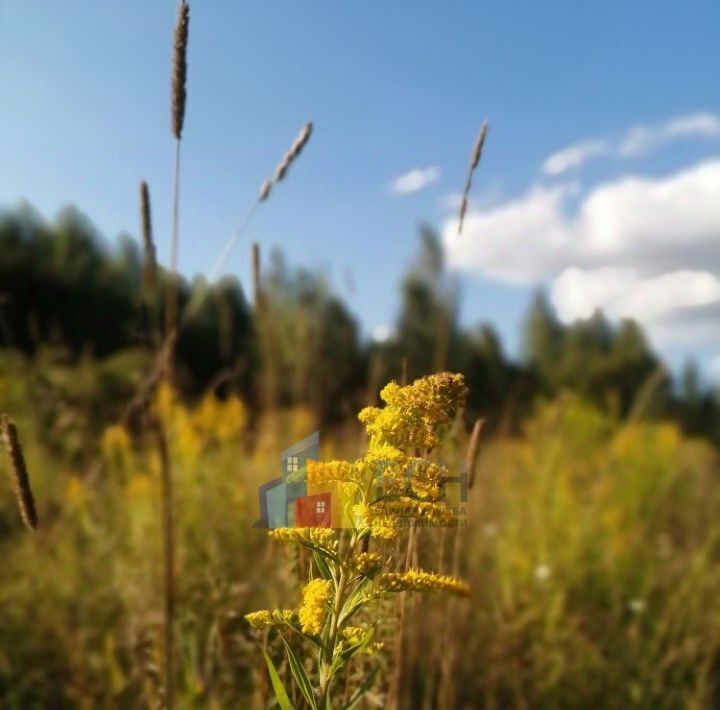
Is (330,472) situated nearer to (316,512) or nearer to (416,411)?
(416,411)

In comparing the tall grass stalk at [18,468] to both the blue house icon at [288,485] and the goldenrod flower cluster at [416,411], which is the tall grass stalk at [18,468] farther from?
the goldenrod flower cluster at [416,411]

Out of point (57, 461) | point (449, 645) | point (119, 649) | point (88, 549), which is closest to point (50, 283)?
point (57, 461)

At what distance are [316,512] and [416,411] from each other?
306 mm

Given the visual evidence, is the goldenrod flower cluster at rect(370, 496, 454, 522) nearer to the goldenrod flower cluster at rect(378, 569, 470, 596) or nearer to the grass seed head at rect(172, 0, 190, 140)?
the goldenrod flower cluster at rect(378, 569, 470, 596)

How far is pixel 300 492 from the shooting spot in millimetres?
1214

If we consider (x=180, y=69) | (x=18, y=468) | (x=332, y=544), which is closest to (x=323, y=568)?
(x=332, y=544)

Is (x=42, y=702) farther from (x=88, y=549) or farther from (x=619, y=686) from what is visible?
(x=619, y=686)

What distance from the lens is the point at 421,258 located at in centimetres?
333

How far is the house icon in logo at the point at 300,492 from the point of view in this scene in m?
1.02

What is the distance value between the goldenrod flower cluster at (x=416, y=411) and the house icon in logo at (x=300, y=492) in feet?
0.40

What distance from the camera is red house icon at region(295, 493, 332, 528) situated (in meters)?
1.09

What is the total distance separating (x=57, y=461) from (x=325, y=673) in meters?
4.89

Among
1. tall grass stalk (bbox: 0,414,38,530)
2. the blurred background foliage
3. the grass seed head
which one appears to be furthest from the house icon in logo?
the grass seed head

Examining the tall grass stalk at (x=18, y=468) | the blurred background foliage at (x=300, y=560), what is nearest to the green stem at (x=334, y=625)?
the blurred background foliage at (x=300, y=560)
